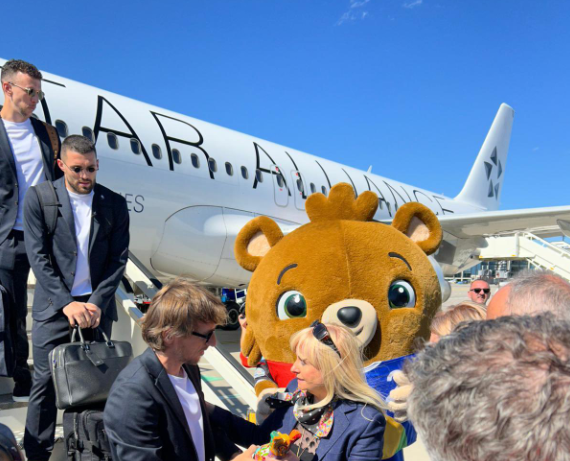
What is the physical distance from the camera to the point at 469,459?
0.69m

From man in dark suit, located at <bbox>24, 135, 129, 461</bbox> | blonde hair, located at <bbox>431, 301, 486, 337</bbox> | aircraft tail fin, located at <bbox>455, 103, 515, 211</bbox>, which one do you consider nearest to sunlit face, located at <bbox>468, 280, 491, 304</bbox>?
blonde hair, located at <bbox>431, 301, 486, 337</bbox>

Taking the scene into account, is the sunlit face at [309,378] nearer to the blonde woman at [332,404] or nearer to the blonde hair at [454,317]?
the blonde woman at [332,404]

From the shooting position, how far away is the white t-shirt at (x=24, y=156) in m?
2.81

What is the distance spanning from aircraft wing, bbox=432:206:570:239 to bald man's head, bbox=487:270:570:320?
6.84 metres

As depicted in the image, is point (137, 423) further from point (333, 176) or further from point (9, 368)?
point (333, 176)

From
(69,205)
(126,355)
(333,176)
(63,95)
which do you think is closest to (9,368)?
(126,355)

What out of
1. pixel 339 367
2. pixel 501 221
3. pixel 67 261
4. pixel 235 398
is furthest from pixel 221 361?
pixel 501 221

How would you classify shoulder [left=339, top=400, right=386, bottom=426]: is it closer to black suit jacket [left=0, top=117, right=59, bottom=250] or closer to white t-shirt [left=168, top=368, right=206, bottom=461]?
white t-shirt [left=168, top=368, right=206, bottom=461]

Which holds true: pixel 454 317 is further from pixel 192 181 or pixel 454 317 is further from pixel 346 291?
pixel 192 181

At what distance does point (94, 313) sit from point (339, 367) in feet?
4.45

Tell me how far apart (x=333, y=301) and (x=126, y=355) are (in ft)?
3.47

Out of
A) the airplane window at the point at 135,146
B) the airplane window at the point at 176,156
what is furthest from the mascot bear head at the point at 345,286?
the airplane window at the point at 176,156

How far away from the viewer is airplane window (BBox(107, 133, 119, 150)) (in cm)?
554

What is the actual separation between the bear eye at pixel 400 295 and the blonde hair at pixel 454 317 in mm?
198
